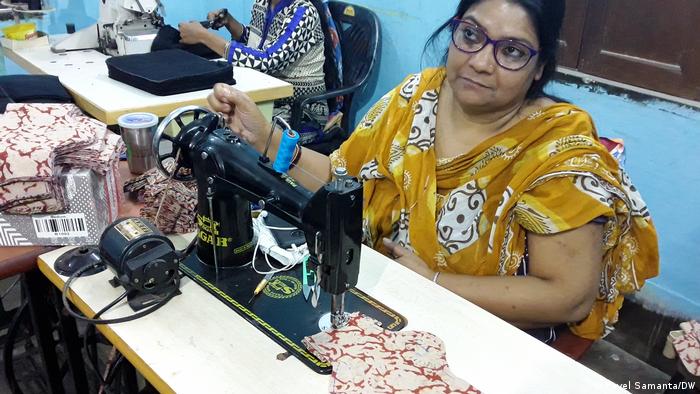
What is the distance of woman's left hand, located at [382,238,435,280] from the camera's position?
128cm

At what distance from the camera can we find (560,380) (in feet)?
2.94

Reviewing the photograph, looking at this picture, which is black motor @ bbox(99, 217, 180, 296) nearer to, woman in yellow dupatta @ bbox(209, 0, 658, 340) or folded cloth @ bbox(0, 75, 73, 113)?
woman in yellow dupatta @ bbox(209, 0, 658, 340)

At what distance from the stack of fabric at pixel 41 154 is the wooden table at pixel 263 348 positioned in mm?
137

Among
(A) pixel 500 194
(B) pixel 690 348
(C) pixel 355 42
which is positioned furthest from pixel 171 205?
(C) pixel 355 42

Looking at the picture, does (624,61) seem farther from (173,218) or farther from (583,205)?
(173,218)

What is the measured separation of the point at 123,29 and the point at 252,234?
1.52 metres

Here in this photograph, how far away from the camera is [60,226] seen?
1129mm

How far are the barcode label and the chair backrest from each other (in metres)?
1.83

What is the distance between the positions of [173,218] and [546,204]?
759mm

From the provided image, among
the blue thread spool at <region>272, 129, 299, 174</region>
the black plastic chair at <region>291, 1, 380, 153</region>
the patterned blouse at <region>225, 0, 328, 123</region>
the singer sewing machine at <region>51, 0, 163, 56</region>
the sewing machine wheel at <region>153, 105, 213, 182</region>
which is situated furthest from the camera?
the black plastic chair at <region>291, 1, 380, 153</region>

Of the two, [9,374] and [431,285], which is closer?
[431,285]

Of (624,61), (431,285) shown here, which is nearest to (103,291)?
(431,285)

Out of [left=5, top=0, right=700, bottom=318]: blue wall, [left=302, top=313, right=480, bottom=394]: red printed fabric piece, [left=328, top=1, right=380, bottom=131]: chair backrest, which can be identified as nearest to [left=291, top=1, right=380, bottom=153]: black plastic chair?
[left=328, top=1, right=380, bottom=131]: chair backrest

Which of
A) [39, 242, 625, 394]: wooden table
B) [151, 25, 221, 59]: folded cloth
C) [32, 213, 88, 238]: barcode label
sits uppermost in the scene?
[151, 25, 221, 59]: folded cloth
